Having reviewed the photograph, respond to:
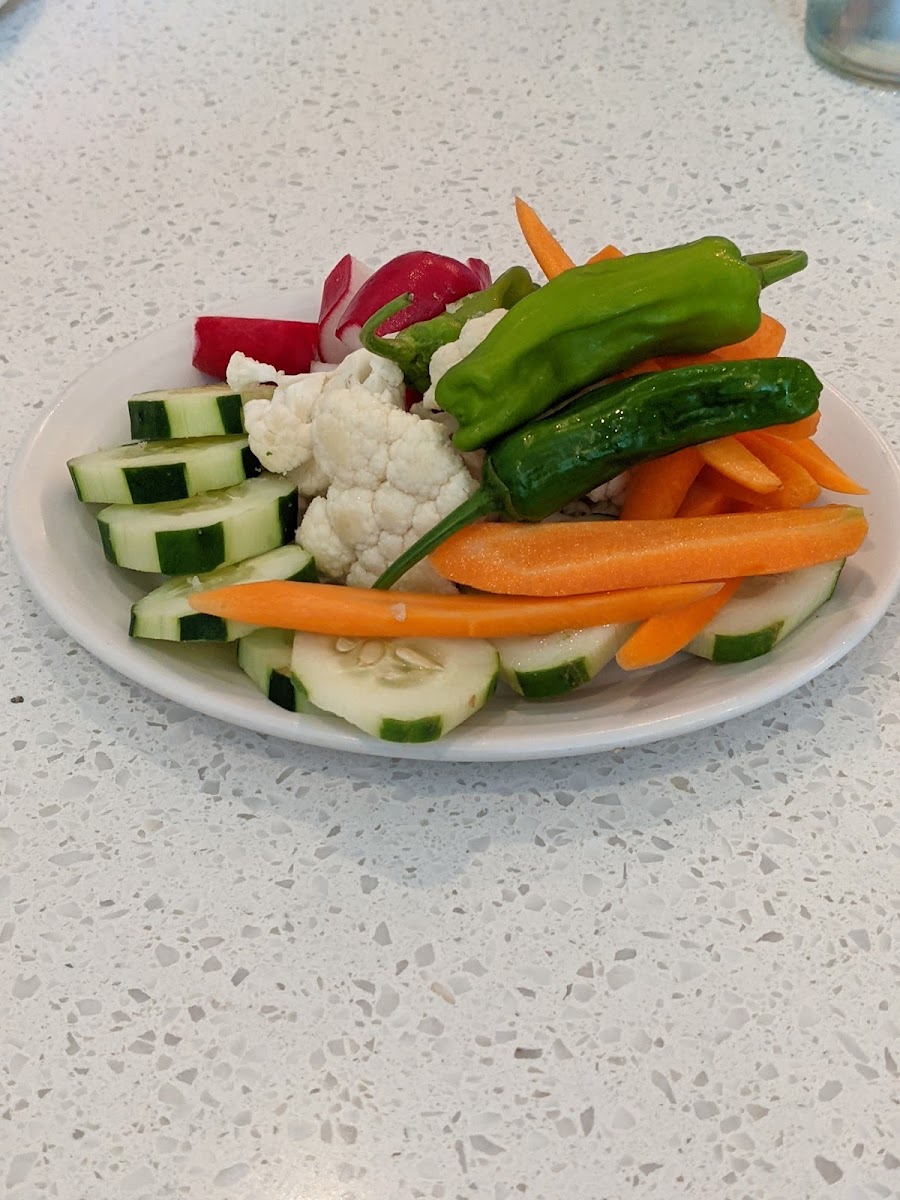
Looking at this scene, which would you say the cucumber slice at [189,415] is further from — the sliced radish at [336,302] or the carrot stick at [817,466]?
the carrot stick at [817,466]

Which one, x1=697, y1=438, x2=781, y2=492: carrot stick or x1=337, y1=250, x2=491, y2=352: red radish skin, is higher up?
x1=337, y1=250, x2=491, y2=352: red radish skin

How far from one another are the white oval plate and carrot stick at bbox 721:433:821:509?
0.07m

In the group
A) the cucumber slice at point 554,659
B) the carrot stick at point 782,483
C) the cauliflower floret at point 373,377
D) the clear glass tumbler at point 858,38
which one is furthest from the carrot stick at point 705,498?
the clear glass tumbler at point 858,38

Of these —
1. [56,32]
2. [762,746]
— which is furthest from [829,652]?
[56,32]

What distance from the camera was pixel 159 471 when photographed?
86cm

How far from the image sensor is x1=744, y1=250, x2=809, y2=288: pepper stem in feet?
2.97

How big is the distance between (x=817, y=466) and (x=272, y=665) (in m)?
0.43

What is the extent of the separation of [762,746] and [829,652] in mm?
88

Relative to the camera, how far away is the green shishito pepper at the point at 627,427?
822 millimetres

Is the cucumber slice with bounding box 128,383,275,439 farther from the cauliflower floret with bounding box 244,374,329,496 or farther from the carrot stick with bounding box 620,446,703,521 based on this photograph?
the carrot stick with bounding box 620,446,703,521

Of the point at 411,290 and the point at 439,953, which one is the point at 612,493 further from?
the point at 439,953

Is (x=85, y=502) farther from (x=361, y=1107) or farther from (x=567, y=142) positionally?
(x=567, y=142)

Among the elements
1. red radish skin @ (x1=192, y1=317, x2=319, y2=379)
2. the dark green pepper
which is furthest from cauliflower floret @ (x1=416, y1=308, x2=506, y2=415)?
red radish skin @ (x1=192, y1=317, x2=319, y2=379)

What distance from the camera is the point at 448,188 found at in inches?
59.6
